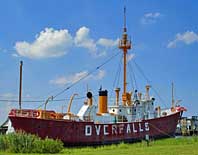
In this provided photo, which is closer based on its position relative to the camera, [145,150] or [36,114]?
[145,150]

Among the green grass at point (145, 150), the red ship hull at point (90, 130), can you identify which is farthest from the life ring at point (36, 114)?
the green grass at point (145, 150)

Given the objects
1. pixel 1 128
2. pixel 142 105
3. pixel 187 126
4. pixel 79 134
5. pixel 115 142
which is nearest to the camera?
pixel 79 134

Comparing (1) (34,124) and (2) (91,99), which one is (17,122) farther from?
(2) (91,99)

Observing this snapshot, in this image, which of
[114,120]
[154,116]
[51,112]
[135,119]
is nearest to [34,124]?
[51,112]

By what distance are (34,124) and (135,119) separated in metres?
13.9

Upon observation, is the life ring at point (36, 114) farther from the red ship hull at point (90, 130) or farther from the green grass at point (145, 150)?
the green grass at point (145, 150)

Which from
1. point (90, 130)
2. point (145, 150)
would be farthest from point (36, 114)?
point (145, 150)

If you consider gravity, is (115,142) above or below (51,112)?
below

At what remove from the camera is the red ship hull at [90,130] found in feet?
111

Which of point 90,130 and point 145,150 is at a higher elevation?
point 90,130

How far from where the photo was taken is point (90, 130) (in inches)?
1475

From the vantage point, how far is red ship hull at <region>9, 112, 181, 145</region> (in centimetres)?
3372

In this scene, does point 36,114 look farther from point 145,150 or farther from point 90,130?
point 145,150

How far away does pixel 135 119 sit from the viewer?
44438 mm
